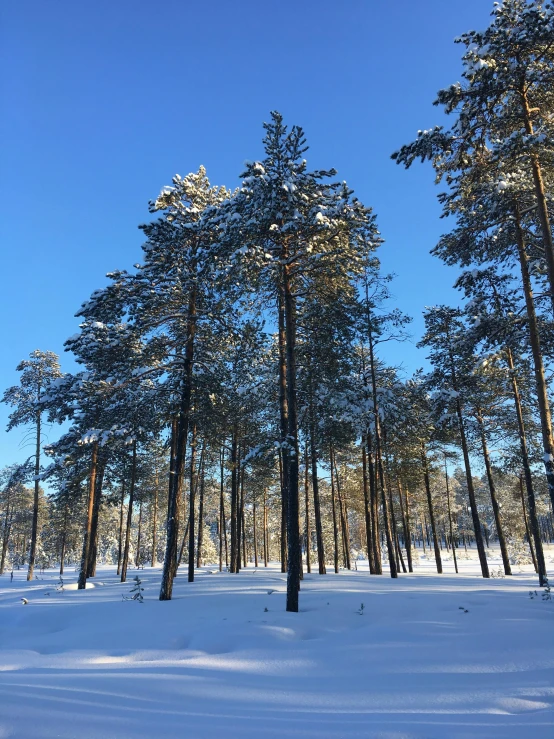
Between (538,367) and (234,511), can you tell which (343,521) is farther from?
(538,367)

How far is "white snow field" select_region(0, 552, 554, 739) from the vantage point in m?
4.46

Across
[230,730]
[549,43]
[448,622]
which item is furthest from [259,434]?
[549,43]

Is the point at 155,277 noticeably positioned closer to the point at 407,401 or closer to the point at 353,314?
the point at 353,314

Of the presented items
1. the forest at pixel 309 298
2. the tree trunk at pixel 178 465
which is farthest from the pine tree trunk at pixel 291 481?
the tree trunk at pixel 178 465

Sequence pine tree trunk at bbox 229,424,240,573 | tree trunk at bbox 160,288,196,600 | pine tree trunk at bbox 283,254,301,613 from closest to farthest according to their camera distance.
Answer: pine tree trunk at bbox 283,254,301,613
tree trunk at bbox 160,288,196,600
pine tree trunk at bbox 229,424,240,573

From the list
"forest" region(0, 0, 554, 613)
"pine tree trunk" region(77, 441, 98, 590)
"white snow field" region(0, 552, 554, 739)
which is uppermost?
"forest" region(0, 0, 554, 613)

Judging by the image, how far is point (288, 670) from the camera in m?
6.40

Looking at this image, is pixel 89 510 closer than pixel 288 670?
No

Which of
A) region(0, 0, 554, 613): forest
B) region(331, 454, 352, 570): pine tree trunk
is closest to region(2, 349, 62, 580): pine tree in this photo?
region(0, 0, 554, 613): forest

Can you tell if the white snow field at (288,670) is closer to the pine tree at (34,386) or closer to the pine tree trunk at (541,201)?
the pine tree trunk at (541,201)

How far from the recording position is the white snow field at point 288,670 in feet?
14.6

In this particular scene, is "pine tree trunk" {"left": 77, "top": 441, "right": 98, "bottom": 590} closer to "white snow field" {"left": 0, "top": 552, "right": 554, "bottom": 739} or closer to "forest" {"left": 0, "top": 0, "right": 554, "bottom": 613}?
"forest" {"left": 0, "top": 0, "right": 554, "bottom": 613}

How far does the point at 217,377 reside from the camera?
14320 mm

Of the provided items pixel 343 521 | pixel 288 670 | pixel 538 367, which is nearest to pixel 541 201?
pixel 538 367
